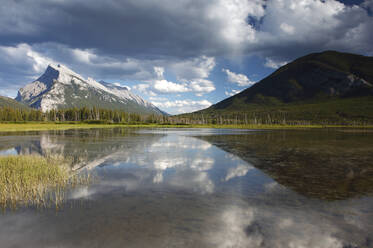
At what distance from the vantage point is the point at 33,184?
49.1ft

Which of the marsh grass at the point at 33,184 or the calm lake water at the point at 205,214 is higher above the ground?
the marsh grass at the point at 33,184

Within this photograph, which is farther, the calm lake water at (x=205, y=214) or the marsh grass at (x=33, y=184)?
the marsh grass at (x=33, y=184)

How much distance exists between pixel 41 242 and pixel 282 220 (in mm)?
10268

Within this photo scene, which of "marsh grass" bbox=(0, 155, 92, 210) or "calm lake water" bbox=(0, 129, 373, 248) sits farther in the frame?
"marsh grass" bbox=(0, 155, 92, 210)

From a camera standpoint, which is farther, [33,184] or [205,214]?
[33,184]

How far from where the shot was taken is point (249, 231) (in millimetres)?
9336

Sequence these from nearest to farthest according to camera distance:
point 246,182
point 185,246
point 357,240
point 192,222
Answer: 1. point 185,246
2. point 357,240
3. point 192,222
4. point 246,182

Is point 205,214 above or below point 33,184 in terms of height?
below

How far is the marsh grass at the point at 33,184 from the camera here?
1245 cm

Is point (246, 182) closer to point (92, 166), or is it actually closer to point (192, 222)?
point (192, 222)

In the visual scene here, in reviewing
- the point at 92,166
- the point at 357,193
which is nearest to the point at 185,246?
the point at 357,193

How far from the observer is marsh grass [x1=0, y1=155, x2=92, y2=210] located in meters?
12.5

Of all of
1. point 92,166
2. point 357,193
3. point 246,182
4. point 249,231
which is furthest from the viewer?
point 92,166

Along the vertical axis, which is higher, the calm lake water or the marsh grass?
the marsh grass
